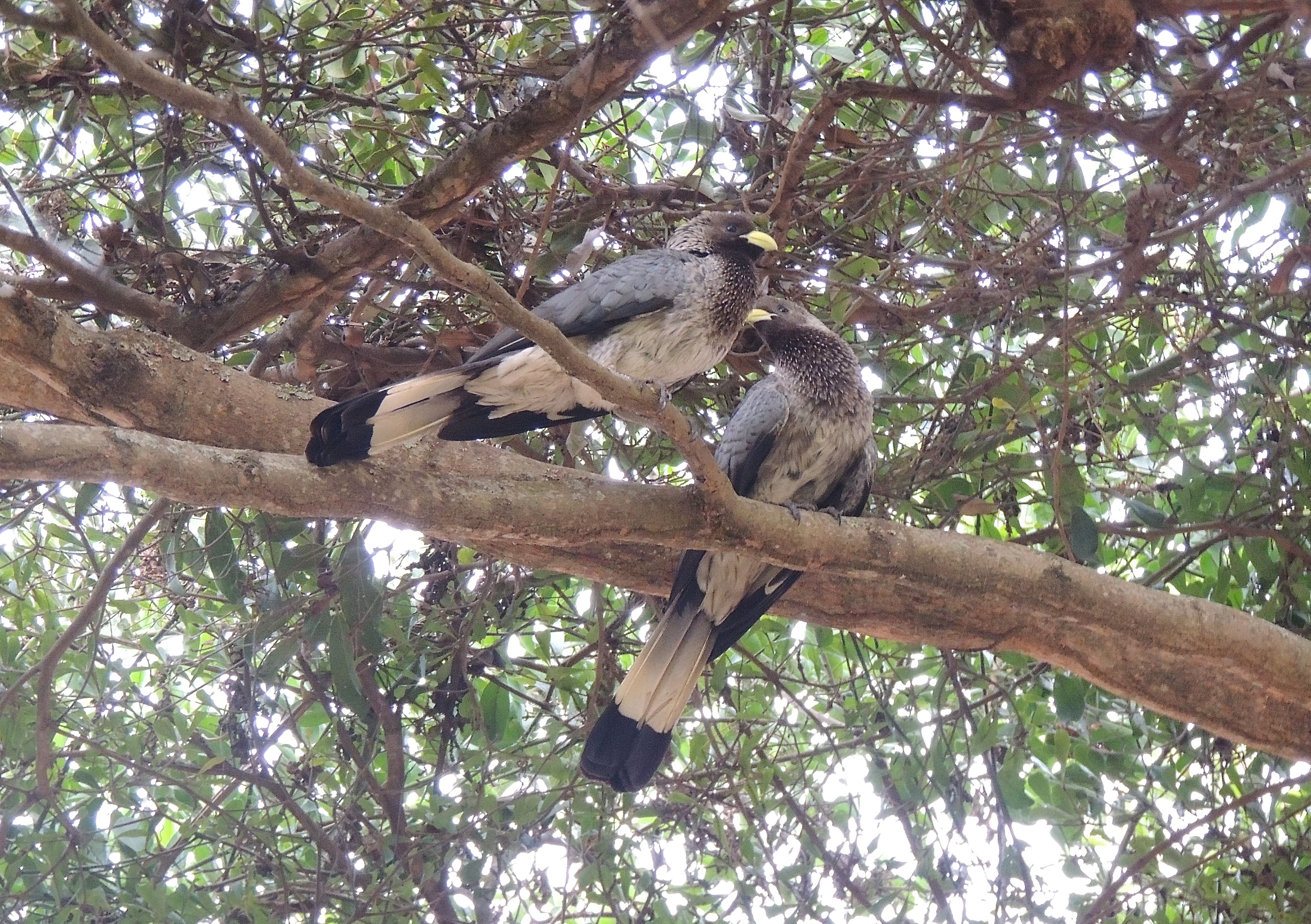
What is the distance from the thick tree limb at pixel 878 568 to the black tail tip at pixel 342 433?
0.03 meters

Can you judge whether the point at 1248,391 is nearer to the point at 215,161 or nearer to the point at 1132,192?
the point at 1132,192

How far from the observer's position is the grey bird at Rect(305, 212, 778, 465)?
9.15 ft

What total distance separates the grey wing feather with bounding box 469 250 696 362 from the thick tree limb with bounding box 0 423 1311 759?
1.57ft

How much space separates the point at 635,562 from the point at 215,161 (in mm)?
1726

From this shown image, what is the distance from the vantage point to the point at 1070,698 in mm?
3209

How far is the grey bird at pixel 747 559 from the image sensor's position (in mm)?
3057

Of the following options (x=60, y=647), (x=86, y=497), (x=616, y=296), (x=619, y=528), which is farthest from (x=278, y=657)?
(x=616, y=296)

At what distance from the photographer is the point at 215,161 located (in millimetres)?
3328

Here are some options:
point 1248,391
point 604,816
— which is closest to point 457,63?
point 604,816

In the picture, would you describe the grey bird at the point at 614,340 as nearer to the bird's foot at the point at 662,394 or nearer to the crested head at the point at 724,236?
the crested head at the point at 724,236

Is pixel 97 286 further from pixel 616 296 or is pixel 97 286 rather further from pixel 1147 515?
pixel 1147 515

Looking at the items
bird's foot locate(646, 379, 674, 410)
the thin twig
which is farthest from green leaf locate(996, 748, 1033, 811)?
the thin twig

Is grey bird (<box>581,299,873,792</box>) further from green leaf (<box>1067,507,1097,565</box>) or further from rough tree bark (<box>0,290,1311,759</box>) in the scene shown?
green leaf (<box>1067,507,1097,565</box>)

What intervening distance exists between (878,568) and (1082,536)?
72 cm
